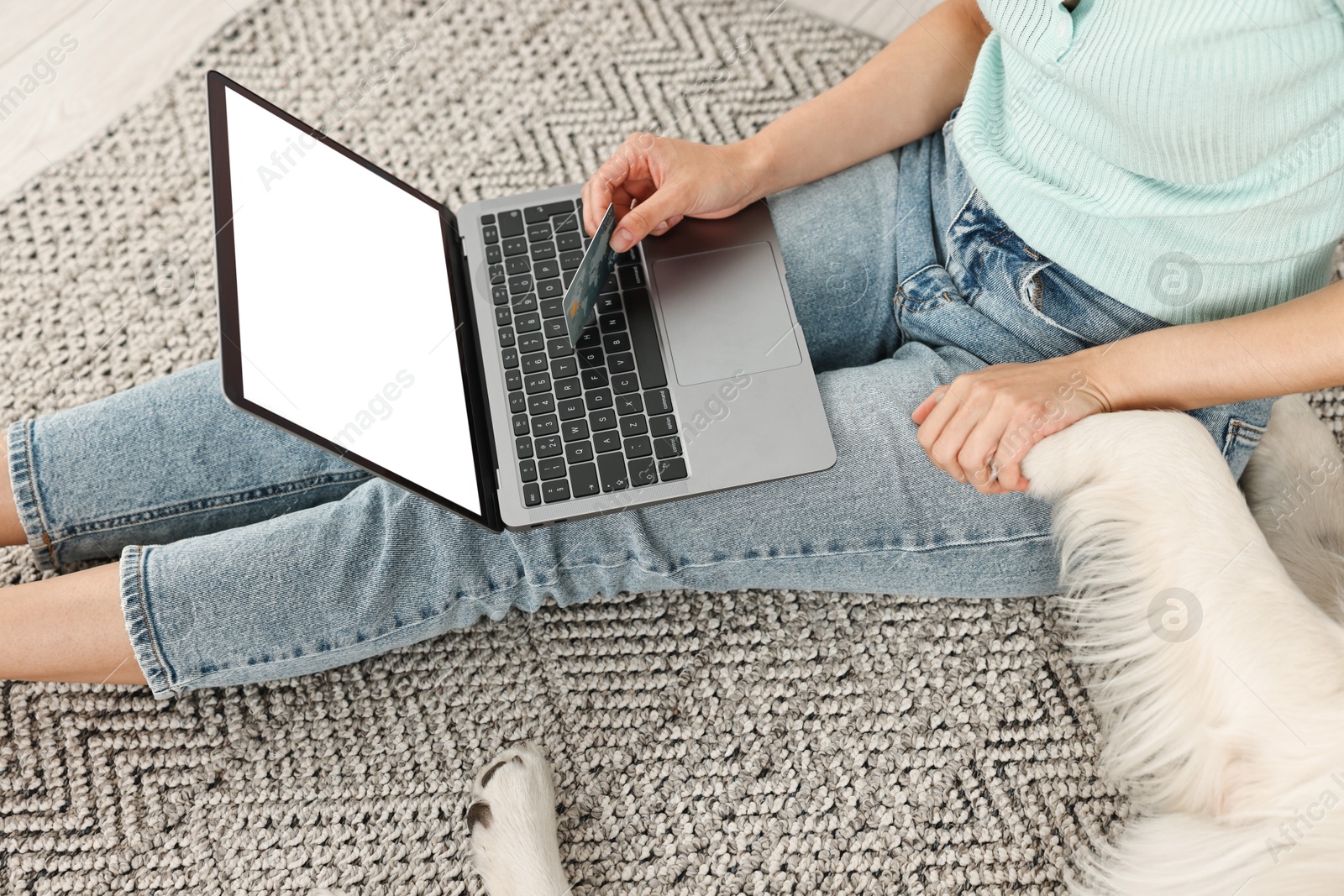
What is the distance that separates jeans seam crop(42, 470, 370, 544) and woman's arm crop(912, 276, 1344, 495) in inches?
19.5

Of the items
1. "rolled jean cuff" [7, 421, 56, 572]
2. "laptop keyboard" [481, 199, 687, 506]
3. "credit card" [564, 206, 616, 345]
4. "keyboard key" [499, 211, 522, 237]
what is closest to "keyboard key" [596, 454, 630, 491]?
"laptop keyboard" [481, 199, 687, 506]

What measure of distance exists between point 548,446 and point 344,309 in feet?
0.58

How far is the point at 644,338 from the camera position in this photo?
725mm

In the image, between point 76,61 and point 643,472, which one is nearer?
point 643,472

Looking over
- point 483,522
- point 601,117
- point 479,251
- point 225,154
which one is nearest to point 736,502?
point 483,522

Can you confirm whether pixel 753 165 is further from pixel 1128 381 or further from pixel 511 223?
pixel 1128 381

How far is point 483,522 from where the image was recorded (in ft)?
2.15

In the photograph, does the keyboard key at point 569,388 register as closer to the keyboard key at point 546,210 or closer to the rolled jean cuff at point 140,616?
the keyboard key at point 546,210

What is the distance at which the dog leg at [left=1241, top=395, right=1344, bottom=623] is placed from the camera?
0.71 metres

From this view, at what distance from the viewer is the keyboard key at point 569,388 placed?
0.71 m

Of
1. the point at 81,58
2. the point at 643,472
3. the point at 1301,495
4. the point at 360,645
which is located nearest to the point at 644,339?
the point at 643,472

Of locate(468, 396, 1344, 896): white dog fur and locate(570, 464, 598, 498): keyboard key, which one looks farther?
locate(570, 464, 598, 498): keyboard key

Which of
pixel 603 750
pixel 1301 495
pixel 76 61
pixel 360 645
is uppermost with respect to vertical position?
pixel 76 61

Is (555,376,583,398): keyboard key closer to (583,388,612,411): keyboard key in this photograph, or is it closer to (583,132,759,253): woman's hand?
(583,388,612,411): keyboard key
